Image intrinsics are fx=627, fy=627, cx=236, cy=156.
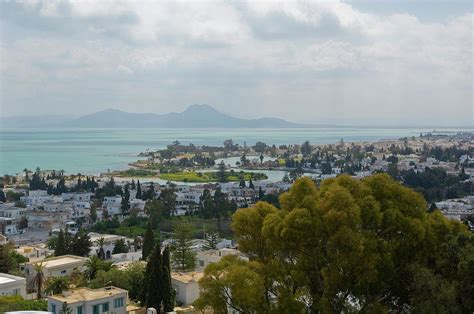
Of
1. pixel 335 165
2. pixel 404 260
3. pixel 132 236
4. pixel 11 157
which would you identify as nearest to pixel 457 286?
pixel 404 260

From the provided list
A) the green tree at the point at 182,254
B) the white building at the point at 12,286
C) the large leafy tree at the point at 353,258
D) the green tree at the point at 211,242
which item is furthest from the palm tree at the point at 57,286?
the green tree at the point at 211,242

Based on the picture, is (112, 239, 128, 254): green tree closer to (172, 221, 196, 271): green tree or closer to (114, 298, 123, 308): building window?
(172, 221, 196, 271): green tree

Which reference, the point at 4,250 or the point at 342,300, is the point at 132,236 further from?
the point at 342,300

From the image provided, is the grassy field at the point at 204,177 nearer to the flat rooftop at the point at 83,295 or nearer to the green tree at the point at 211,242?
the green tree at the point at 211,242

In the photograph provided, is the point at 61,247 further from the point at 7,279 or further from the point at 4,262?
the point at 7,279

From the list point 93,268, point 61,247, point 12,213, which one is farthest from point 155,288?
point 12,213
